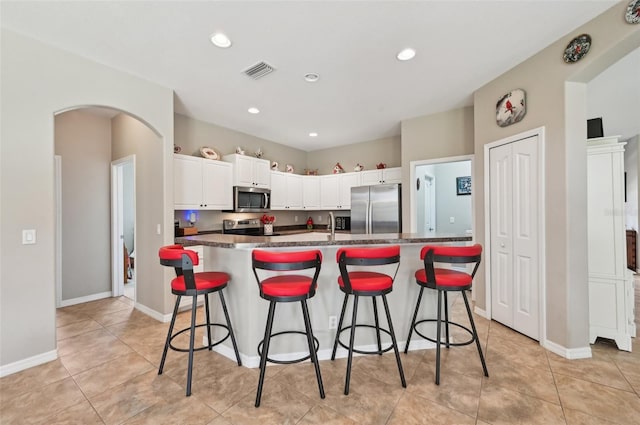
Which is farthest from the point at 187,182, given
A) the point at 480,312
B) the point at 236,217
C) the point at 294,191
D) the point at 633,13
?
the point at 633,13

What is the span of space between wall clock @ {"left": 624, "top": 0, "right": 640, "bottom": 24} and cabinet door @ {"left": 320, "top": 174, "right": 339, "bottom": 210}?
4.35 meters

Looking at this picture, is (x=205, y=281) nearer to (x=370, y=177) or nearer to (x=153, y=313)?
(x=153, y=313)

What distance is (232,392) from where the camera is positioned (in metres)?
1.96

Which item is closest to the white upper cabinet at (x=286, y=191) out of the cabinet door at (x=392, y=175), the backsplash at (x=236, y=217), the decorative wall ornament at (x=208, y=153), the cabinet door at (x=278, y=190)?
the cabinet door at (x=278, y=190)

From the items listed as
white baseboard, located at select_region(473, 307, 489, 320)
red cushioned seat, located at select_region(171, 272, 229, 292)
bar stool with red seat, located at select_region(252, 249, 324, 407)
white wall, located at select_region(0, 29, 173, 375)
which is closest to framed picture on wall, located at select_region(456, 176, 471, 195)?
white baseboard, located at select_region(473, 307, 489, 320)

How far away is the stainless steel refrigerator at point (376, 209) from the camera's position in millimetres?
4637

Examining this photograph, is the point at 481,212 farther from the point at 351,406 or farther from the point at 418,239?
the point at 351,406

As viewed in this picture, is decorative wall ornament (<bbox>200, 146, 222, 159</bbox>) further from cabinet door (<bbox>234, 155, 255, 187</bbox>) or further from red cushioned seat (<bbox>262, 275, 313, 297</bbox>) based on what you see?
red cushioned seat (<bbox>262, 275, 313, 297</bbox>)

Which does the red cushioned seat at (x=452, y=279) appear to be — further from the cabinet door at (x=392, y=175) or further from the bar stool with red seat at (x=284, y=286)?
the cabinet door at (x=392, y=175)

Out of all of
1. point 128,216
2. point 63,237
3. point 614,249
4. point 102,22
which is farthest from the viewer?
point 128,216

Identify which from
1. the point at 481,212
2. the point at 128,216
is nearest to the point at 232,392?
the point at 481,212

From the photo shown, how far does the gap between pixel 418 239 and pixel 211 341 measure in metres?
2.15

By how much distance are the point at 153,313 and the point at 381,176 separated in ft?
13.9

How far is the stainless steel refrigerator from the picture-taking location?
464cm
